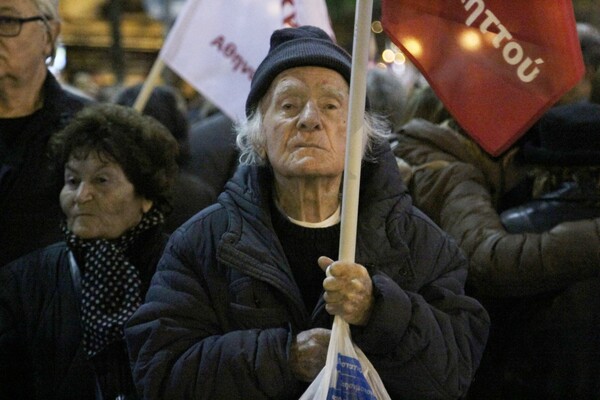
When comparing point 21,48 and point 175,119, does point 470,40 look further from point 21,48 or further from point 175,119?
point 175,119

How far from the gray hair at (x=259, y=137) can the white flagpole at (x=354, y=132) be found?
14.3 inches

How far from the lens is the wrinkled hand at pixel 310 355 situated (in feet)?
9.12

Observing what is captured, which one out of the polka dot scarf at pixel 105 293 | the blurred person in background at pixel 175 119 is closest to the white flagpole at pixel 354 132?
the polka dot scarf at pixel 105 293

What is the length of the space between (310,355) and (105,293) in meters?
1.08

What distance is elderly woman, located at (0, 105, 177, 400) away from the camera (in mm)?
3558

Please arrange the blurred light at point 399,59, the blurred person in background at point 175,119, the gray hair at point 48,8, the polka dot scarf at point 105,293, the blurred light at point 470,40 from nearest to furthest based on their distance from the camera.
→ the blurred light at point 470,40
the polka dot scarf at point 105,293
the gray hair at point 48,8
the blurred person in background at point 175,119
the blurred light at point 399,59

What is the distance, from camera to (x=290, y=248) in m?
3.04

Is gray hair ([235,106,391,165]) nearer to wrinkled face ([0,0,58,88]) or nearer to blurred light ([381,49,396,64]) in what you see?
wrinkled face ([0,0,58,88])

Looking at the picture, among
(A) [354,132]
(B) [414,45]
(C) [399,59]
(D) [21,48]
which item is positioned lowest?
(A) [354,132]

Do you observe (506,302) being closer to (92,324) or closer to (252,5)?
(92,324)

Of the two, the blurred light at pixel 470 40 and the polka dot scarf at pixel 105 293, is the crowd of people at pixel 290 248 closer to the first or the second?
the polka dot scarf at pixel 105 293

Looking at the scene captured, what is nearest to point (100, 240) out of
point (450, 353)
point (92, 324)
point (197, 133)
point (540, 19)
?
point (92, 324)

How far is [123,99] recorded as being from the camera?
21.9ft

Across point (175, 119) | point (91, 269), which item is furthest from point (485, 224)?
point (175, 119)
